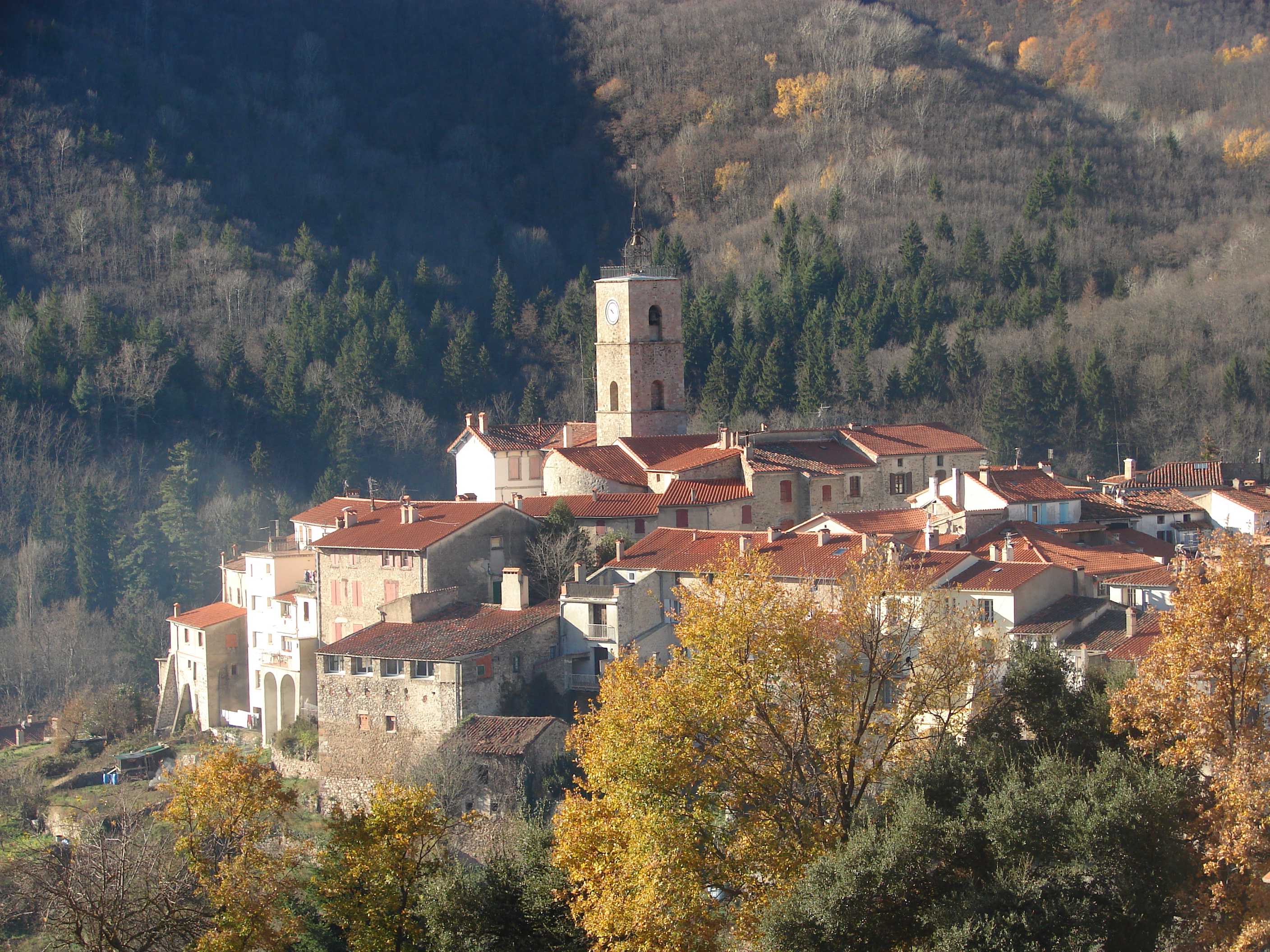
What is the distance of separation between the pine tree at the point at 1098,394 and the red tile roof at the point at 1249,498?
17.8 meters

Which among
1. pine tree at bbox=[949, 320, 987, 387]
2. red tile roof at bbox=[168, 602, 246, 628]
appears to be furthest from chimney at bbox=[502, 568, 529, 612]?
pine tree at bbox=[949, 320, 987, 387]

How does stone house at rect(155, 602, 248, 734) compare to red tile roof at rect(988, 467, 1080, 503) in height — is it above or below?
below

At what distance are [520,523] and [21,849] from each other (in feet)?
45.8

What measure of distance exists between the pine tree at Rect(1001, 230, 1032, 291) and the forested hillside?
0.66ft

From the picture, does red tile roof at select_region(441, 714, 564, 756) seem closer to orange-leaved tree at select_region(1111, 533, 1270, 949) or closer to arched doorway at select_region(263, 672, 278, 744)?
arched doorway at select_region(263, 672, 278, 744)

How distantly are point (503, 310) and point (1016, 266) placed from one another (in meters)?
27.4

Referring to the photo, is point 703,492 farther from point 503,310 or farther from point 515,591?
point 503,310

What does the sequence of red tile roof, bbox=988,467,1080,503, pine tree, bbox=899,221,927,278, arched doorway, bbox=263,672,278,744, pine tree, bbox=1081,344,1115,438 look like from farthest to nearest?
1. pine tree, bbox=899,221,927,278
2. pine tree, bbox=1081,344,1115,438
3. arched doorway, bbox=263,672,278,744
4. red tile roof, bbox=988,467,1080,503

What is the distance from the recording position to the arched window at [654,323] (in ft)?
161

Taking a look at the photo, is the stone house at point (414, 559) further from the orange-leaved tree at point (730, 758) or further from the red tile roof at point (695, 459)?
the orange-leaved tree at point (730, 758)

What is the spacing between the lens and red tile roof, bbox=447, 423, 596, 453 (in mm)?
49125

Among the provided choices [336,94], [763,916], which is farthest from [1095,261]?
[763,916]

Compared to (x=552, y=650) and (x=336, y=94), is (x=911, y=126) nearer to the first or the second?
(x=336, y=94)

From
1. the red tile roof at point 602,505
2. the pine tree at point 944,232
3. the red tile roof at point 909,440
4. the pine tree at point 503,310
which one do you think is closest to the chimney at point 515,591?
the red tile roof at point 602,505
